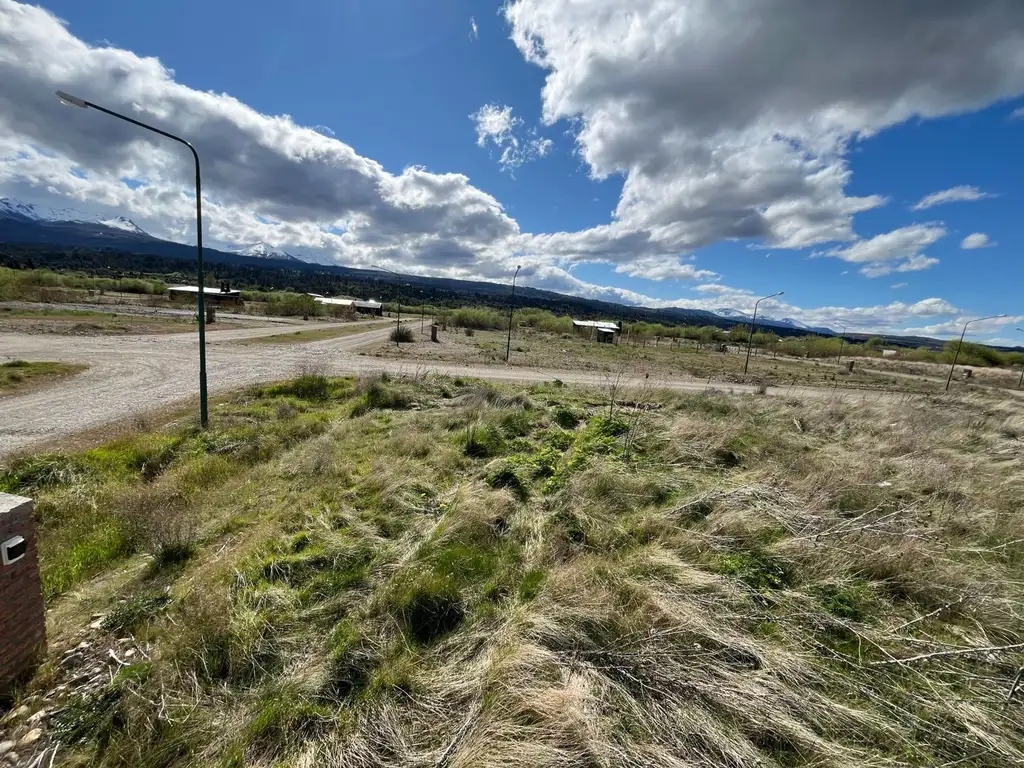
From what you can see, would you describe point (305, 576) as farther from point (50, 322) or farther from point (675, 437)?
point (50, 322)

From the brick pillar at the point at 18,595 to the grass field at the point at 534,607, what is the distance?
23 cm

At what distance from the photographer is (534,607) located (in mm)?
4184

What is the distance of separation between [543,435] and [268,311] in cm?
6562

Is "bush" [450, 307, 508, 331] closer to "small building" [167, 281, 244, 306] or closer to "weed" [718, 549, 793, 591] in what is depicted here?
"small building" [167, 281, 244, 306]

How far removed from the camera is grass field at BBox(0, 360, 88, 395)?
46.8 feet

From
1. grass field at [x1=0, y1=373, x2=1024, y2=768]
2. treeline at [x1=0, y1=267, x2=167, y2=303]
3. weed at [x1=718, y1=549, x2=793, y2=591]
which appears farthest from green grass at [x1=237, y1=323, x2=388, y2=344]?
weed at [x1=718, y1=549, x2=793, y2=591]

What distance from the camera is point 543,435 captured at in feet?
35.6

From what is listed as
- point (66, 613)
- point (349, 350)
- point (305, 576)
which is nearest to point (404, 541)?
point (305, 576)

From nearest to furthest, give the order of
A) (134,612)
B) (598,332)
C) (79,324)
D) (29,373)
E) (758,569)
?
(134,612) < (758,569) < (29,373) < (79,324) < (598,332)

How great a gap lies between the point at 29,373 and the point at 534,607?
73.0ft

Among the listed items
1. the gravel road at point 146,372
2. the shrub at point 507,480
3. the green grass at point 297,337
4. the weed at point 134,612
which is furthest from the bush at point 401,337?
the weed at point 134,612

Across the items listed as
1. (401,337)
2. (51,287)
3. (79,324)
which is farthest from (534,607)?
(51,287)

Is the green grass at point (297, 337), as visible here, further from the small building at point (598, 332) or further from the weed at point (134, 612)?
the small building at point (598, 332)

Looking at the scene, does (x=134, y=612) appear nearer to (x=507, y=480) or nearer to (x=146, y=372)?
(x=507, y=480)
